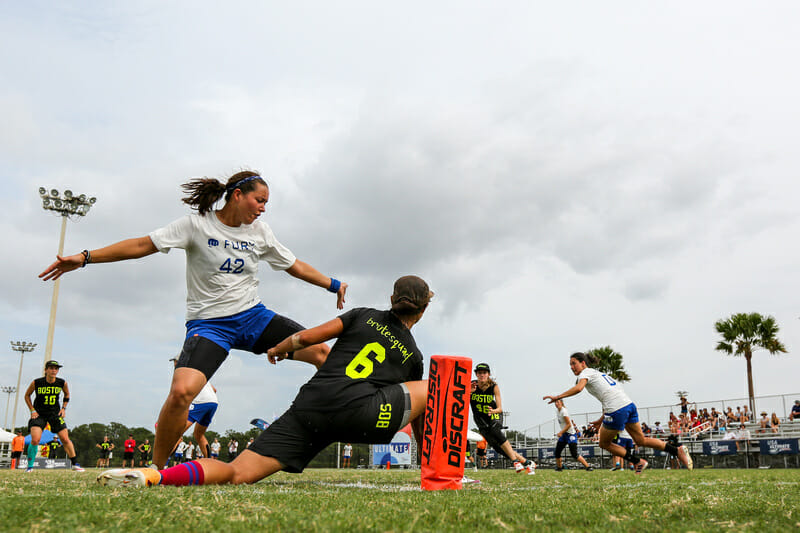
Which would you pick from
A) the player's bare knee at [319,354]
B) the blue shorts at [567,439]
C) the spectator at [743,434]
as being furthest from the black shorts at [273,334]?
the spectator at [743,434]

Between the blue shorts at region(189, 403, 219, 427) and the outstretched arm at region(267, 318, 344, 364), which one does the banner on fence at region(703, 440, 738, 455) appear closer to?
the blue shorts at region(189, 403, 219, 427)

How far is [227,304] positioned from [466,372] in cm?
224

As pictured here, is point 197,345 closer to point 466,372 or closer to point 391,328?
point 391,328

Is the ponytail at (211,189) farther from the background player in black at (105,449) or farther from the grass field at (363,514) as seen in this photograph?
the background player in black at (105,449)

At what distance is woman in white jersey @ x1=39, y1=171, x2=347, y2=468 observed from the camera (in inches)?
176

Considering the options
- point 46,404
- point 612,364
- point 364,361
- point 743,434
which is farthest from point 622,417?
point 612,364

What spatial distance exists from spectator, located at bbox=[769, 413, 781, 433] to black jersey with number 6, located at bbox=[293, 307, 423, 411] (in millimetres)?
24546

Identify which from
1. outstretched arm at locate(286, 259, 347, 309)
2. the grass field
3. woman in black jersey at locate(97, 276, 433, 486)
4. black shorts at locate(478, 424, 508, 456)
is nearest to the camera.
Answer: the grass field

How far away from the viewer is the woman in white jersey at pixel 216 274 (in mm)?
4461

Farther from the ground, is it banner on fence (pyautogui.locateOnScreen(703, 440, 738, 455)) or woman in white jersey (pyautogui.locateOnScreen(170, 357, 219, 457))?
woman in white jersey (pyautogui.locateOnScreen(170, 357, 219, 457))

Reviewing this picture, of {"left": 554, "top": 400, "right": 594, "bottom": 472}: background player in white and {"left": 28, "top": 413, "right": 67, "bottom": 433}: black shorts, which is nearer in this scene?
{"left": 28, "top": 413, "right": 67, "bottom": 433}: black shorts

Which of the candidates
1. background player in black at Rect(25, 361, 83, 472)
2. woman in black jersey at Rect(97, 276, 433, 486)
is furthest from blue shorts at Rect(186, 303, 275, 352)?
background player in black at Rect(25, 361, 83, 472)

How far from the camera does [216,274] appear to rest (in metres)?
4.89

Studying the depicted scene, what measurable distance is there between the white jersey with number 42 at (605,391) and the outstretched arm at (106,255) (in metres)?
7.19
